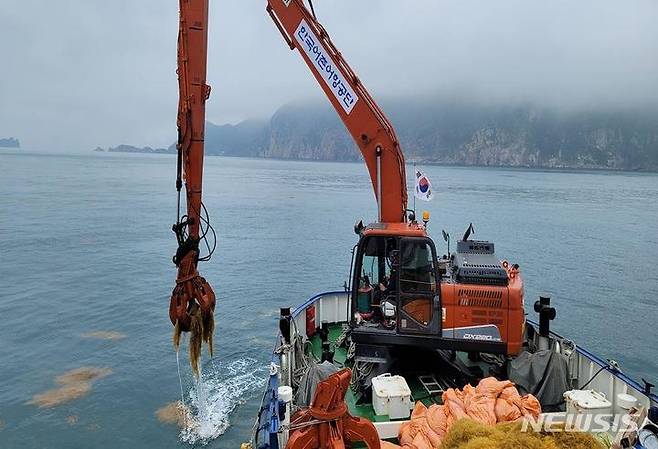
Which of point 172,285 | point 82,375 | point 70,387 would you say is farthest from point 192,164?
point 172,285

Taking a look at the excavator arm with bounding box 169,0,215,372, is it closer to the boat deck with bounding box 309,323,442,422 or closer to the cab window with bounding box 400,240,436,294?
the boat deck with bounding box 309,323,442,422

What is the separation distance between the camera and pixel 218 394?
1448 cm

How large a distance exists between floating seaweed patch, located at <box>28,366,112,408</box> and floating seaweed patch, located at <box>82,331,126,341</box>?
2.33 m

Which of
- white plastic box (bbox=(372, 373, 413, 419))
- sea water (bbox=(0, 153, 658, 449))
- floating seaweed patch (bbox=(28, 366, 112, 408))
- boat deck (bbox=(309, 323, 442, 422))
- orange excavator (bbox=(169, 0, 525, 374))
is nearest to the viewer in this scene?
orange excavator (bbox=(169, 0, 525, 374))

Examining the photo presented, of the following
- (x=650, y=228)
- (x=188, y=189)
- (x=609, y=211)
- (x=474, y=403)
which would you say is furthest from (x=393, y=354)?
(x=609, y=211)

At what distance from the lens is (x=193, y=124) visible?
624cm

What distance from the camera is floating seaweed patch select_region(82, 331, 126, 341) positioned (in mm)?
18016

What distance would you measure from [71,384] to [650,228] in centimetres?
4873

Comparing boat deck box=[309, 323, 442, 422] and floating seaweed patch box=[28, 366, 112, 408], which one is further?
floating seaweed patch box=[28, 366, 112, 408]

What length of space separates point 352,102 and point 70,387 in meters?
12.0

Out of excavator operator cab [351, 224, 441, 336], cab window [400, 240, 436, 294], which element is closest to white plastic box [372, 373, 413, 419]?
excavator operator cab [351, 224, 441, 336]

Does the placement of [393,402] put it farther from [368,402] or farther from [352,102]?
[352,102]

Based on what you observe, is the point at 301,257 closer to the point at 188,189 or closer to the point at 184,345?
the point at 184,345

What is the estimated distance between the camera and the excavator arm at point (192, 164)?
591 cm
